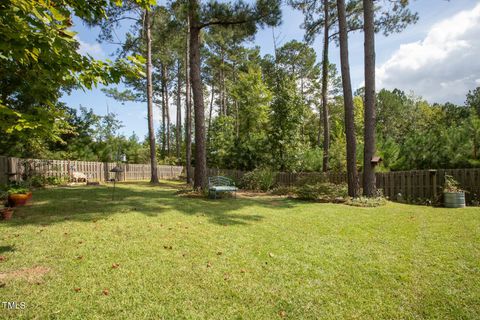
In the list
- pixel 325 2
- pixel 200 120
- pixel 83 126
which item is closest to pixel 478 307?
pixel 200 120

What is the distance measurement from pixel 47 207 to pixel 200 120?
577 cm

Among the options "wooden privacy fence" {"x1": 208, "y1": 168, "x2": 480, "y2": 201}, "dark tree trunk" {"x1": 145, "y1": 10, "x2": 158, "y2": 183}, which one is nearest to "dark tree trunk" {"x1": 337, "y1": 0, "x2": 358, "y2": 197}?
"wooden privacy fence" {"x1": 208, "y1": 168, "x2": 480, "y2": 201}

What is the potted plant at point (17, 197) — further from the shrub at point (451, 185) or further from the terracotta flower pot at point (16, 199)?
the shrub at point (451, 185)

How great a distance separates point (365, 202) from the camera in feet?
26.4

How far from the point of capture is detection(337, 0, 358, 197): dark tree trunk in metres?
9.16

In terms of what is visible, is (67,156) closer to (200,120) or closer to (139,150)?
(139,150)

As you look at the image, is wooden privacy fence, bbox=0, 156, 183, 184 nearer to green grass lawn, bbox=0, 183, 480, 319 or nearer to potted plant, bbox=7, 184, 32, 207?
potted plant, bbox=7, 184, 32, 207

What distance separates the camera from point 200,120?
10344 mm

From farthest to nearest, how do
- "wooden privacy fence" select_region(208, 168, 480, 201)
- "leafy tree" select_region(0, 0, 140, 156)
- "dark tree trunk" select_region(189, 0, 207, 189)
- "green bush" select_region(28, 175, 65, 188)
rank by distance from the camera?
"green bush" select_region(28, 175, 65, 188) < "dark tree trunk" select_region(189, 0, 207, 189) < "wooden privacy fence" select_region(208, 168, 480, 201) < "leafy tree" select_region(0, 0, 140, 156)

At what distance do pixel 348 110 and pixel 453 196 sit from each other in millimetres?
4131

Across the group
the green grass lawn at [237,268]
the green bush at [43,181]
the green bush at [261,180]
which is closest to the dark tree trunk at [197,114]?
the green bush at [261,180]

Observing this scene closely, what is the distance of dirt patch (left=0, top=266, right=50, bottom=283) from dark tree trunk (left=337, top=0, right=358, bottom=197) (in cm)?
877

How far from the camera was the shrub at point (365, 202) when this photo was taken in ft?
25.9

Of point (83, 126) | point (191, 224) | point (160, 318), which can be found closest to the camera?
point (160, 318)
